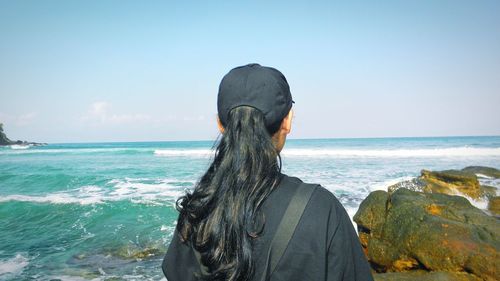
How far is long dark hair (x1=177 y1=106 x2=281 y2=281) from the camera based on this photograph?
1343mm

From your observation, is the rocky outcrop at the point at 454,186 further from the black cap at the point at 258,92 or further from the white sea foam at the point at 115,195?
the black cap at the point at 258,92

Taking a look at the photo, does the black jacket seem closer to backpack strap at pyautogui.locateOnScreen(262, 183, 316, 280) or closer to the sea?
backpack strap at pyautogui.locateOnScreen(262, 183, 316, 280)

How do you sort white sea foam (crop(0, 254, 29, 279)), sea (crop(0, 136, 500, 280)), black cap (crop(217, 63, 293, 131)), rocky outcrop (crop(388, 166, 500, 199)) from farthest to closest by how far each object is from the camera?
rocky outcrop (crop(388, 166, 500, 199)) < sea (crop(0, 136, 500, 280)) < white sea foam (crop(0, 254, 29, 279)) < black cap (crop(217, 63, 293, 131))

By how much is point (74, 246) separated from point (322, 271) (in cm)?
1000

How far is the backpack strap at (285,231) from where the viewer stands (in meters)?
1.27

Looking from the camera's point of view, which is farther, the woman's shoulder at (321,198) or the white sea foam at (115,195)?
the white sea foam at (115,195)

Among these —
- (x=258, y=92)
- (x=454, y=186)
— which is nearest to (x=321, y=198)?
(x=258, y=92)

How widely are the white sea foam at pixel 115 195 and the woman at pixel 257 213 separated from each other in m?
13.7

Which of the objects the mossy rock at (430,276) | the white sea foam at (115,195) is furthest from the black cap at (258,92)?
the white sea foam at (115,195)

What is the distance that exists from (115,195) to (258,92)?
55.4 ft

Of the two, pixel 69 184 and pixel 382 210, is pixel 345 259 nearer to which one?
pixel 382 210

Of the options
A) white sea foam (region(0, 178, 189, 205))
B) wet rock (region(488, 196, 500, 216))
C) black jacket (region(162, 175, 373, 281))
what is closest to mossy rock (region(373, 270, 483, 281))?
black jacket (region(162, 175, 373, 281))

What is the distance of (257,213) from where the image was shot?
1342 millimetres

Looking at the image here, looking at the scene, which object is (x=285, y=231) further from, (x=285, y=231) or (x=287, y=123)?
(x=287, y=123)
